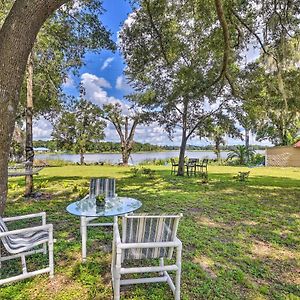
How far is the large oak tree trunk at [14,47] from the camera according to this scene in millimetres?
2811

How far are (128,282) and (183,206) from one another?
393cm

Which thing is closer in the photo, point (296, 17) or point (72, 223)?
point (72, 223)

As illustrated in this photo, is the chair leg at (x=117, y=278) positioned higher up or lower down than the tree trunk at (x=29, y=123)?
lower down

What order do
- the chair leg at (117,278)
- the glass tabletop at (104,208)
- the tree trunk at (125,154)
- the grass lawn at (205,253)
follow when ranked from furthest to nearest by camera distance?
the tree trunk at (125,154) → the glass tabletop at (104,208) → the grass lawn at (205,253) → the chair leg at (117,278)

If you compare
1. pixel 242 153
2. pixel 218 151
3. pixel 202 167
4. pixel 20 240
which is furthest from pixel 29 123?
pixel 218 151

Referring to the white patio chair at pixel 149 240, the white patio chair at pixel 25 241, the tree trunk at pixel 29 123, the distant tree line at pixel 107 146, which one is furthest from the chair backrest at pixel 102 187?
the distant tree line at pixel 107 146

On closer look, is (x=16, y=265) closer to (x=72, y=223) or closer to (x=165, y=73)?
(x=72, y=223)

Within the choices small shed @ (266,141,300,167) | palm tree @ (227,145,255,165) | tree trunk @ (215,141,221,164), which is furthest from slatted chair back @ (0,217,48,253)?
tree trunk @ (215,141,221,164)

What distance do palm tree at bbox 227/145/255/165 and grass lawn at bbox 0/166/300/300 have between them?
13656 mm

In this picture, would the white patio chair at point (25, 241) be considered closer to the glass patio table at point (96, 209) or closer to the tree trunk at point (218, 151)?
the glass patio table at point (96, 209)

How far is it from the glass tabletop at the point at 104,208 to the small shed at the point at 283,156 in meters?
18.2

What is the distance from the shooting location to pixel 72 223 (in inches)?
203

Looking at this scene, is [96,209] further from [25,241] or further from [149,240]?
[149,240]

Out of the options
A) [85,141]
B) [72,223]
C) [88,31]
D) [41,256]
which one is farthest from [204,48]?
[85,141]
